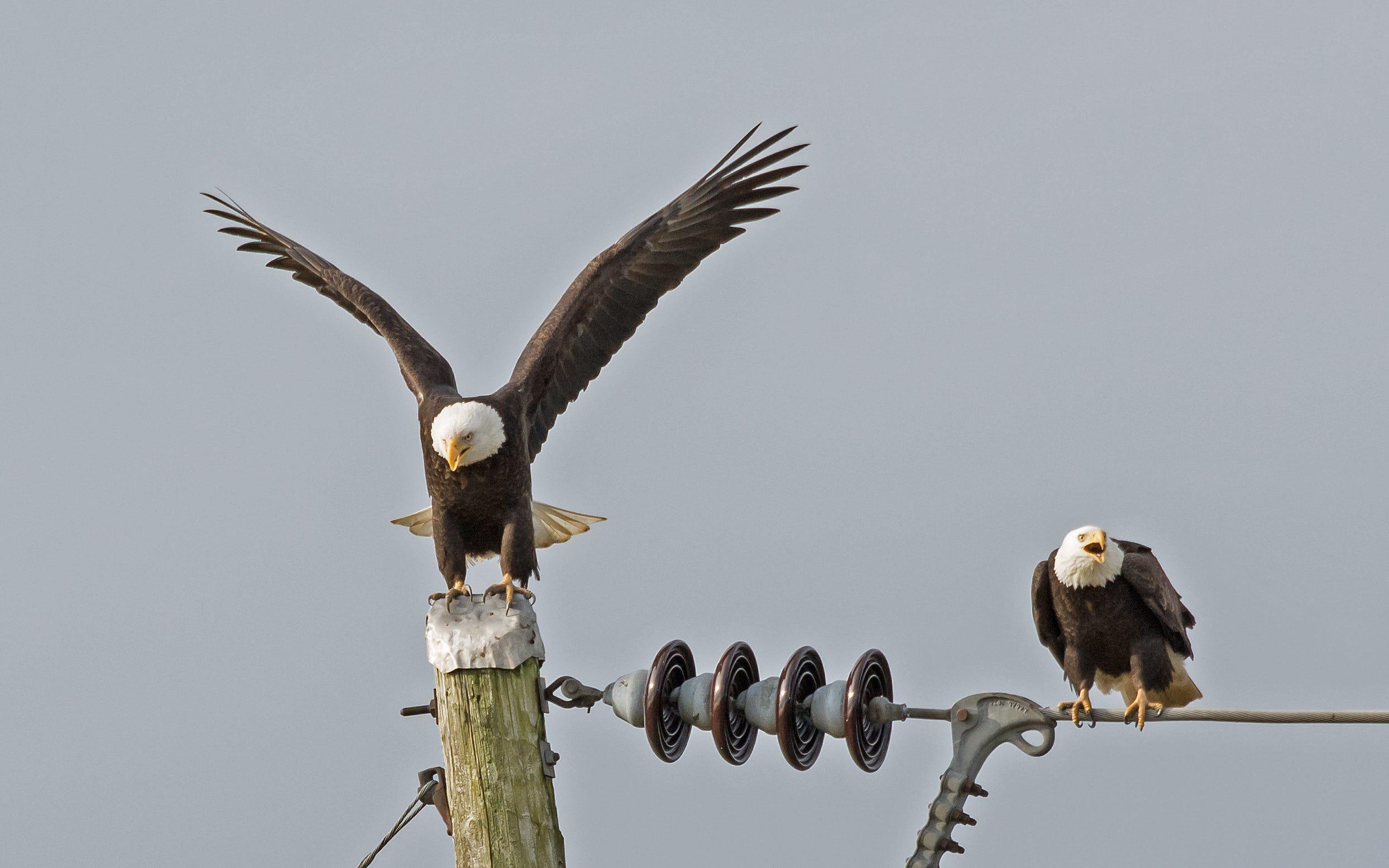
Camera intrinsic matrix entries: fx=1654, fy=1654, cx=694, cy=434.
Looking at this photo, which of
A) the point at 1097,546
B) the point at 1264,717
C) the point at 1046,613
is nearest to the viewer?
the point at 1264,717

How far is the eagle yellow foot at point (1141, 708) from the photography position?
6.00 m

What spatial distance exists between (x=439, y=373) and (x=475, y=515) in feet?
2.95

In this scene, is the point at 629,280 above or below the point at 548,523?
above

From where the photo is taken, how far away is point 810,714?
18.0 feet

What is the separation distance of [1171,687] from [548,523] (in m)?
3.03

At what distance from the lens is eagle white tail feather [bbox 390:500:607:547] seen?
7848 mm

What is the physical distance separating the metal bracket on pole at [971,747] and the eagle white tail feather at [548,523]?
3.02 metres

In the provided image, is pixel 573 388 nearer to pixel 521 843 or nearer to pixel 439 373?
pixel 439 373

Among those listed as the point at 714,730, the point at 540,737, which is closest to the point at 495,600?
the point at 540,737

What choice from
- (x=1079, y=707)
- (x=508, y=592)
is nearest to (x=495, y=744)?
(x=508, y=592)

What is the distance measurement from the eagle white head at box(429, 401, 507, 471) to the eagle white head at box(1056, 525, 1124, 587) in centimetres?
232

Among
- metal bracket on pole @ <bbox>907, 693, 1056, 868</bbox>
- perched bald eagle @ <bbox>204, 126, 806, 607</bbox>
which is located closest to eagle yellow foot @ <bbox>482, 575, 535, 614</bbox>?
perched bald eagle @ <bbox>204, 126, 806, 607</bbox>

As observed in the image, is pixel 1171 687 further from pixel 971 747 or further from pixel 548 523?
pixel 548 523

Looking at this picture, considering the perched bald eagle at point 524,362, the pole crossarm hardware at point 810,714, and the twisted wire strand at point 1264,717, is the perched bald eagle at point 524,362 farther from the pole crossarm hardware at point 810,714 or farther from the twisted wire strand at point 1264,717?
the twisted wire strand at point 1264,717
